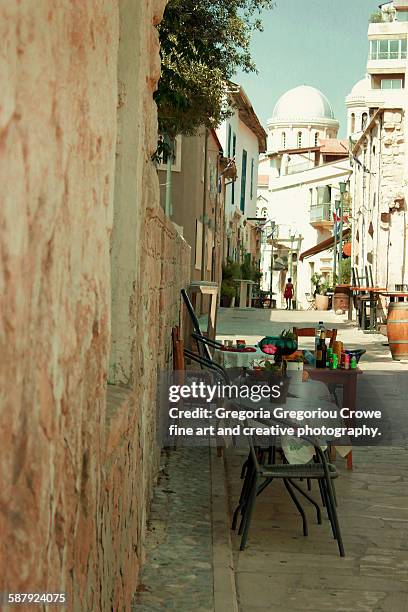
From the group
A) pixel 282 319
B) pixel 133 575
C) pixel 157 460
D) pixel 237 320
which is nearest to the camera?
pixel 133 575

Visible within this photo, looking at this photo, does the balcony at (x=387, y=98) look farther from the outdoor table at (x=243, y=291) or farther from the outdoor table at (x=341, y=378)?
the outdoor table at (x=341, y=378)

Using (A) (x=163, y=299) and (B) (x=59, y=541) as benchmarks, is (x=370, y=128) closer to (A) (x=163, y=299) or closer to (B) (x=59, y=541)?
(A) (x=163, y=299)

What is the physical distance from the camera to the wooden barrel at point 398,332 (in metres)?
17.0

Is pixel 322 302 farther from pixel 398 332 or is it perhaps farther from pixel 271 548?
pixel 271 548

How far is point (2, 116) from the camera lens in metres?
1.54

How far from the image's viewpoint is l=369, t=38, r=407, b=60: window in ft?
101

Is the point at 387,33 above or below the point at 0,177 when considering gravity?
above

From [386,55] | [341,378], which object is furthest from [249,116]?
[341,378]

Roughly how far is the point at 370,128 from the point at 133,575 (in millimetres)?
28389

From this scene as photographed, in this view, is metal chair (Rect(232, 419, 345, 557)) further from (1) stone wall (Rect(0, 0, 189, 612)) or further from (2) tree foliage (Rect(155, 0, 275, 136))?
(2) tree foliage (Rect(155, 0, 275, 136))

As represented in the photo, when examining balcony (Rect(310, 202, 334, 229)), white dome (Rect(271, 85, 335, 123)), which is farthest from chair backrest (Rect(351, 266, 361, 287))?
white dome (Rect(271, 85, 335, 123))

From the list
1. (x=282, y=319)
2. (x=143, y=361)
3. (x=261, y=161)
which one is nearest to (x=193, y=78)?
(x=143, y=361)

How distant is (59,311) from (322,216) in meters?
55.6

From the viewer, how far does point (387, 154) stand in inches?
1120
